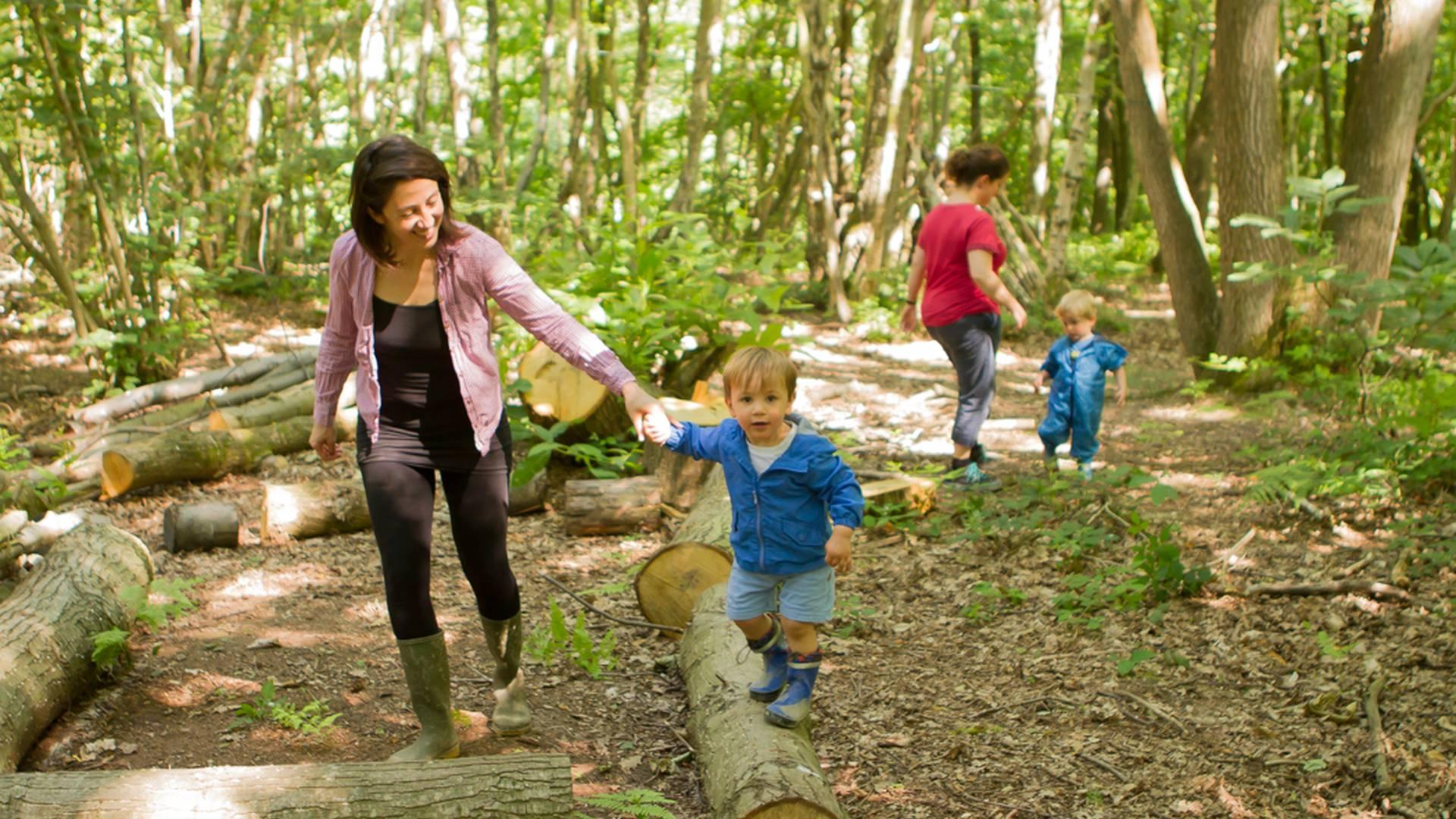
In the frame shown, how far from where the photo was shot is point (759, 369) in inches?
139

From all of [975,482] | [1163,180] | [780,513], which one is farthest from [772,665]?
[1163,180]

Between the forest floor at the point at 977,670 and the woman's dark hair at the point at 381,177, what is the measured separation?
5.96 feet

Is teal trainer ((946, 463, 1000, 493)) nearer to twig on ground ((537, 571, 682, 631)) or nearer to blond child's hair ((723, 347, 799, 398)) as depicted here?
twig on ground ((537, 571, 682, 631))

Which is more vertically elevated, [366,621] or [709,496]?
[709,496]

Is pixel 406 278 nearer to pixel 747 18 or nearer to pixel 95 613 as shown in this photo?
pixel 95 613

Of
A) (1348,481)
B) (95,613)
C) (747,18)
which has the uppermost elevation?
(747,18)

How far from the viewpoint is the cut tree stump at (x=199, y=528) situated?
6.42m

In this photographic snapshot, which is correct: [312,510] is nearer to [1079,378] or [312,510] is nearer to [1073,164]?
[1079,378]

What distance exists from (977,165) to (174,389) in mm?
6730

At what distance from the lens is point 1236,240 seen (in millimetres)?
8789

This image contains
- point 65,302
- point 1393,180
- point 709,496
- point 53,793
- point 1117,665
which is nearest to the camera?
point 53,793

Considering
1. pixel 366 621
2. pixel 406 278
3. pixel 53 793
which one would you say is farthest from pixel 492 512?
pixel 366 621

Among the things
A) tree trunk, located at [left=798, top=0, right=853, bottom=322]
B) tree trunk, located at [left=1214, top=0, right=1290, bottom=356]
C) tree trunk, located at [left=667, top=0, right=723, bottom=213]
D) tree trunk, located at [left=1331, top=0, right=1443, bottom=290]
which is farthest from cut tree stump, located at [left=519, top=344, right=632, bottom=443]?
tree trunk, located at [left=798, top=0, right=853, bottom=322]

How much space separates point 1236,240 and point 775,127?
15.5 meters
